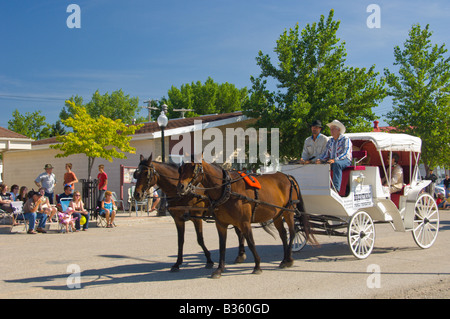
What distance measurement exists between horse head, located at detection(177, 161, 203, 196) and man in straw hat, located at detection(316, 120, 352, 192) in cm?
281

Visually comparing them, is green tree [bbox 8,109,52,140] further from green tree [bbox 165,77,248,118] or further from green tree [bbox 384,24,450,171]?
green tree [bbox 384,24,450,171]

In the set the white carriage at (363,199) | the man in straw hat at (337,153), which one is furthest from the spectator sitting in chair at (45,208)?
the man in straw hat at (337,153)

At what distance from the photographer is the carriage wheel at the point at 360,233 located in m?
8.68

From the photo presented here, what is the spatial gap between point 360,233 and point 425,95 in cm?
2090

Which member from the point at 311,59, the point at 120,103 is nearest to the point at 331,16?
the point at 311,59

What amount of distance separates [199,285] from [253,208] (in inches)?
69.9

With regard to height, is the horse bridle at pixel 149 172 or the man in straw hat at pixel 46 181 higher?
the horse bridle at pixel 149 172

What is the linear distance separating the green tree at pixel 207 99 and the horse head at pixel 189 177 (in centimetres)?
4630

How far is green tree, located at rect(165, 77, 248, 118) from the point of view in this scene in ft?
177

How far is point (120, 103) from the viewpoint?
64.1m

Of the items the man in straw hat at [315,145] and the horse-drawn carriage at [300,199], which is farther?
the man in straw hat at [315,145]

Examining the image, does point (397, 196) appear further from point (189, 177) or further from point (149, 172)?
point (149, 172)

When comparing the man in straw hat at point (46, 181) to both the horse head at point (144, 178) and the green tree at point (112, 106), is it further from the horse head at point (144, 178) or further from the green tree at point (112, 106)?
the green tree at point (112, 106)
